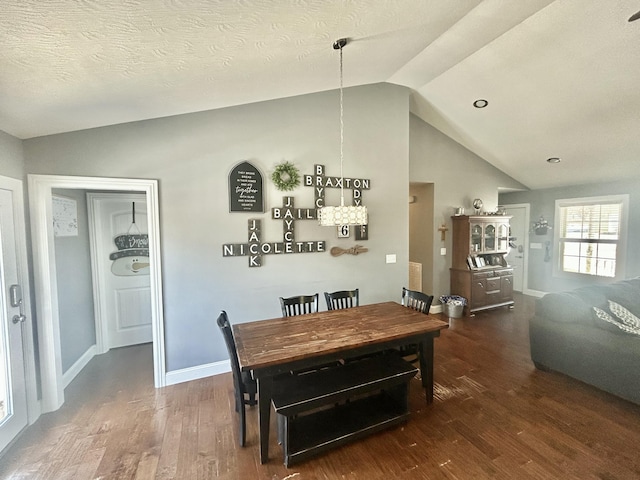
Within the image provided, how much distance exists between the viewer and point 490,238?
16.2ft

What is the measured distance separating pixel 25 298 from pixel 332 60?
3212 millimetres

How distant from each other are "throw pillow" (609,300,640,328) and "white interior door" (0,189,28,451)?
5017mm

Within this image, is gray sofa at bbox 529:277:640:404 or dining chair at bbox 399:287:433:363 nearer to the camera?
gray sofa at bbox 529:277:640:404

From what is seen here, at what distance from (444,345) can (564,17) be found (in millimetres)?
3541

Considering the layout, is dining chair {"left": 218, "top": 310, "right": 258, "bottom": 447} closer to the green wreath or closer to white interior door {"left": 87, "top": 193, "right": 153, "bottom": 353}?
the green wreath

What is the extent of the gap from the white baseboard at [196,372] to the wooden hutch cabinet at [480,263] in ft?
13.1

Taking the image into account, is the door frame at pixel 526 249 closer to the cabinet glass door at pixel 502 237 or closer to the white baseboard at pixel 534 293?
the white baseboard at pixel 534 293

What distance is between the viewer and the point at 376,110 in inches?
141

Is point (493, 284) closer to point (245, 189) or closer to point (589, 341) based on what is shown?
point (589, 341)

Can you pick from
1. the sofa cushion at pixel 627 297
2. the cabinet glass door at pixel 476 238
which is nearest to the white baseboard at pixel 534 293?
the cabinet glass door at pixel 476 238

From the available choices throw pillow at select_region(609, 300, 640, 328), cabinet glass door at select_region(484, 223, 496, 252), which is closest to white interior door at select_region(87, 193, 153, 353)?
throw pillow at select_region(609, 300, 640, 328)

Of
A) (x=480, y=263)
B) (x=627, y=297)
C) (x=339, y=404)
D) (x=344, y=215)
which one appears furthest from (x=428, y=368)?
(x=480, y=263)

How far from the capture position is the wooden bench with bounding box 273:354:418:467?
1779 millimetres

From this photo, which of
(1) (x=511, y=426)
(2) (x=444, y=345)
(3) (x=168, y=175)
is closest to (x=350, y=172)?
(3) (x=168, y=175)
